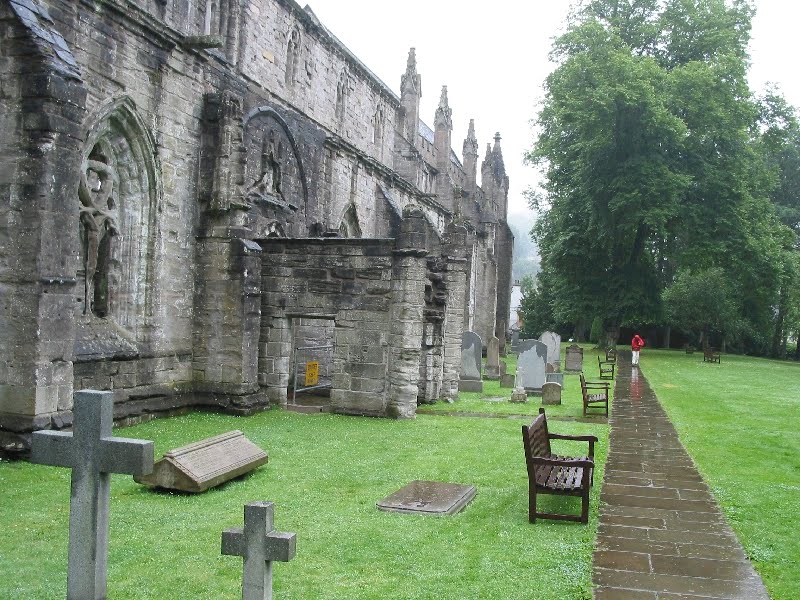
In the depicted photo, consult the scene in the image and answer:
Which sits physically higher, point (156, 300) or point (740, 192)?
point (740, 192)

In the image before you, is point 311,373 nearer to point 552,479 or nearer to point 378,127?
point 552,479

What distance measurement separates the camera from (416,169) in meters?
30.3

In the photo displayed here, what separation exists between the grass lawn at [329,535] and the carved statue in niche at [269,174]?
7601mm

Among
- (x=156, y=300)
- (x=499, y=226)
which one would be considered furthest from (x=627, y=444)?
(x=499, y=226)

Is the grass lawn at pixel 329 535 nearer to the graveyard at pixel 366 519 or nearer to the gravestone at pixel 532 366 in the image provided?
the graveyard at pixel 366 519

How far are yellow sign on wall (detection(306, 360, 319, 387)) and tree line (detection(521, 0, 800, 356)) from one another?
19772mm

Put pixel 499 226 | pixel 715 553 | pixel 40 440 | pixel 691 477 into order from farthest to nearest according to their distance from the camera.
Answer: pixel 499 226, pixel 691 477, pixel 715 553, pixel 40 440

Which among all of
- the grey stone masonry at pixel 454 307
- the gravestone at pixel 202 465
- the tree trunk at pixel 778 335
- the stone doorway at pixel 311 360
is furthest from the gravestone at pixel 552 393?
the tree trunk at pixel 778 335

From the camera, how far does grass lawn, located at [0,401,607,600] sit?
5316mm

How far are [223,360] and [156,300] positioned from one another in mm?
1811

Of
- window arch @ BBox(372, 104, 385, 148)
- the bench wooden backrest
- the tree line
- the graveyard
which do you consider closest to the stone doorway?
the graveyard

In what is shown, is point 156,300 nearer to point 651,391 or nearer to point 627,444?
point 627,444

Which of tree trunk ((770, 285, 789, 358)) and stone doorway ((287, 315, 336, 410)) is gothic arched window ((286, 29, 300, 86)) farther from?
tree trunk ((770, 285, 789, 358))

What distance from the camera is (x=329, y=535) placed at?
6.52 m
